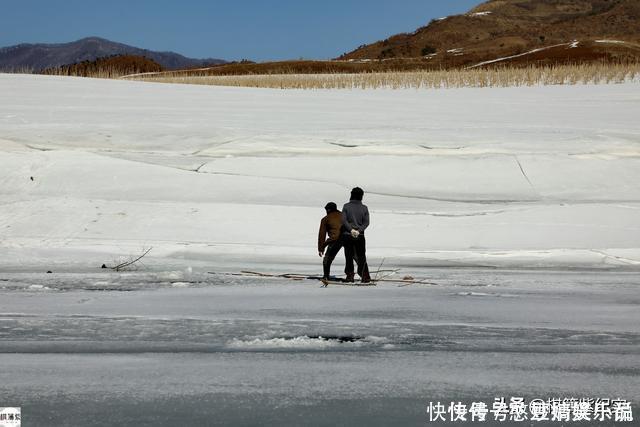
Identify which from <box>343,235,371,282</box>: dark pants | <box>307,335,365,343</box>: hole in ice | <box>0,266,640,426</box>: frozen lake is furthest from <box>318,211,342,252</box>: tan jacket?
<box>307,335,365,343</box>: hole in ice

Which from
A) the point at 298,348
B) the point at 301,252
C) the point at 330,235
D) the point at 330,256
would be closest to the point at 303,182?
the point at 301,252

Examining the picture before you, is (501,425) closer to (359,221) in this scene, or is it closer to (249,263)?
(359,221)

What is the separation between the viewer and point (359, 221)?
9.01m

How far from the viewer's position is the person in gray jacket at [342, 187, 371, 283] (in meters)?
8.97

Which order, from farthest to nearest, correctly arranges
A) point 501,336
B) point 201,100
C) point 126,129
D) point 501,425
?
point 201,100
point 126,129
point 501,336
point 501,425

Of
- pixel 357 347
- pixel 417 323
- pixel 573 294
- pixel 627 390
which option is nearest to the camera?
pixel 627 390

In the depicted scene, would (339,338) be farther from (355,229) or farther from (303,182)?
(303,182)

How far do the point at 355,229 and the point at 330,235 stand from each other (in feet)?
1.44

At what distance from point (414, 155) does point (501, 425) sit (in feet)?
37.8

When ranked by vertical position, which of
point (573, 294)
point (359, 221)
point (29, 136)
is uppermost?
point (29, 136)

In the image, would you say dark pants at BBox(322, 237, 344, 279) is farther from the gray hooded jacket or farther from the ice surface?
the ice surface

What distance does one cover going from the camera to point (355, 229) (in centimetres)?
895

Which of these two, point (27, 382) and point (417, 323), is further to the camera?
point (417, 323)

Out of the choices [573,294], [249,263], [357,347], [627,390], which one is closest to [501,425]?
[627,390]
